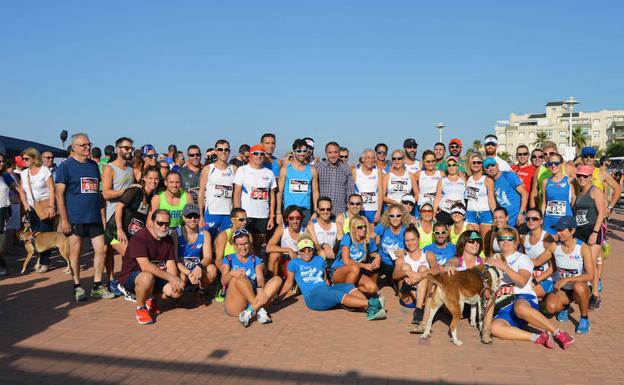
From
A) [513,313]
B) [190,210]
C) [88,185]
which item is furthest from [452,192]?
[88,185]

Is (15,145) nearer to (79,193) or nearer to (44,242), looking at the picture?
(44,242)

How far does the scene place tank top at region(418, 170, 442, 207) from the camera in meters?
7.54

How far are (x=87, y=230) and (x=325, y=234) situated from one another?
10.4 ft

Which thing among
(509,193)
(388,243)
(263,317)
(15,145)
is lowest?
(263,317)

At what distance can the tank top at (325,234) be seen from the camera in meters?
6.59

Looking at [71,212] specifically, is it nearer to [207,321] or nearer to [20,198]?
[207,321]

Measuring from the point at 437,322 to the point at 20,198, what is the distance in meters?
7.45

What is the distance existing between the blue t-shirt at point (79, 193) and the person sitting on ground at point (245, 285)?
1.96m

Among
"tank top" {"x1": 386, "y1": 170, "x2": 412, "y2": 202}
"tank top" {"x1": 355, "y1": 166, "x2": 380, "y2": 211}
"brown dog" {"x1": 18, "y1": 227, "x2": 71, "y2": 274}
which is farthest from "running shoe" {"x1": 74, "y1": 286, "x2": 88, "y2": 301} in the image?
"tank top" {"x1": 386, "y1": 170, "x2": 412, "y2": 202}

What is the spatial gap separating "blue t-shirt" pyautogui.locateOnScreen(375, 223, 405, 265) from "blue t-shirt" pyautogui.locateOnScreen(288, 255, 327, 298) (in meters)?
1.02

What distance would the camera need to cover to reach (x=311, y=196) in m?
7.37

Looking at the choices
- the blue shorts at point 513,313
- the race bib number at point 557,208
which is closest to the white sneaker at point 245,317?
the blue shorts at point 513,313

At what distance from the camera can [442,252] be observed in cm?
595

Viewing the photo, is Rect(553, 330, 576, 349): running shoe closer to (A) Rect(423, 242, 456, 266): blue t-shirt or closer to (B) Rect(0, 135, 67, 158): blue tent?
(A) Rect(423, 242, 456, 266): blue t-shirt
